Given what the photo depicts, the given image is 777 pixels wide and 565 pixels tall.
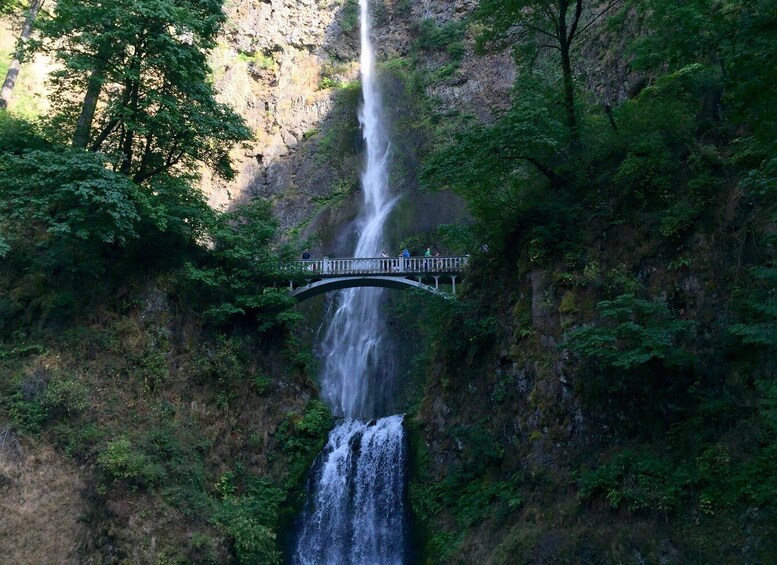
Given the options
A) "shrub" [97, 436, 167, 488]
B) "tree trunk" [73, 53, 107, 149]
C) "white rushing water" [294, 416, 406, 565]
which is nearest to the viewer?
"shrub" [97, 436, 167, 488]

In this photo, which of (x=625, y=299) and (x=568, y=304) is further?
(x=568, y=304)

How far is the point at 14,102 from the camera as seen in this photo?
2806 centimetres

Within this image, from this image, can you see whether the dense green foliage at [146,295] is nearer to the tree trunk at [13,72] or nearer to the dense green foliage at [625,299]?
the tree trunk at [13,72]

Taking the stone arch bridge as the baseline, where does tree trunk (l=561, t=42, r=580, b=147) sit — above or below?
above

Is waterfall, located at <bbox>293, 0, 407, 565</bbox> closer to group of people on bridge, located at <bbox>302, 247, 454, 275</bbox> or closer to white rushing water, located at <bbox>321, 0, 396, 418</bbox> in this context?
white rushing water, located at <bbox>321, 0, 396, 418</bbox>

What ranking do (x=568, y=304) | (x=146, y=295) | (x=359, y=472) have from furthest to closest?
(x=146, y=295), (x=359, y=472), (x=568, y=304)

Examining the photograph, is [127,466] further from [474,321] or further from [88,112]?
[88,112]

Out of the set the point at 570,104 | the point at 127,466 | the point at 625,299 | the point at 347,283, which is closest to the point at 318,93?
the point at 347,283

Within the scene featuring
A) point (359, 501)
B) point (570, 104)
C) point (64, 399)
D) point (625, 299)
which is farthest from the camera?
point (359, 501)

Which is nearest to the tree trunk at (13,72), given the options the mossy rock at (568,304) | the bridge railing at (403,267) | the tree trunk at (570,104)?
the bridge railing at (403,267)

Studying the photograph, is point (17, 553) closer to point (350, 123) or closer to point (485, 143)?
point (485, 143)

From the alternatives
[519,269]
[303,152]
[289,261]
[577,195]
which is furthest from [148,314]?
[303,152]

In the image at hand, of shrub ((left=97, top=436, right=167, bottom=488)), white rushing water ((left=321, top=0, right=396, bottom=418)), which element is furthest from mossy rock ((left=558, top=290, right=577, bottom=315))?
white rushing water ((left=321, top=0, right=396, bottom=418))

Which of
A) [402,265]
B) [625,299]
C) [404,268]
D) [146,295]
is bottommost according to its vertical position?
[625,299]
